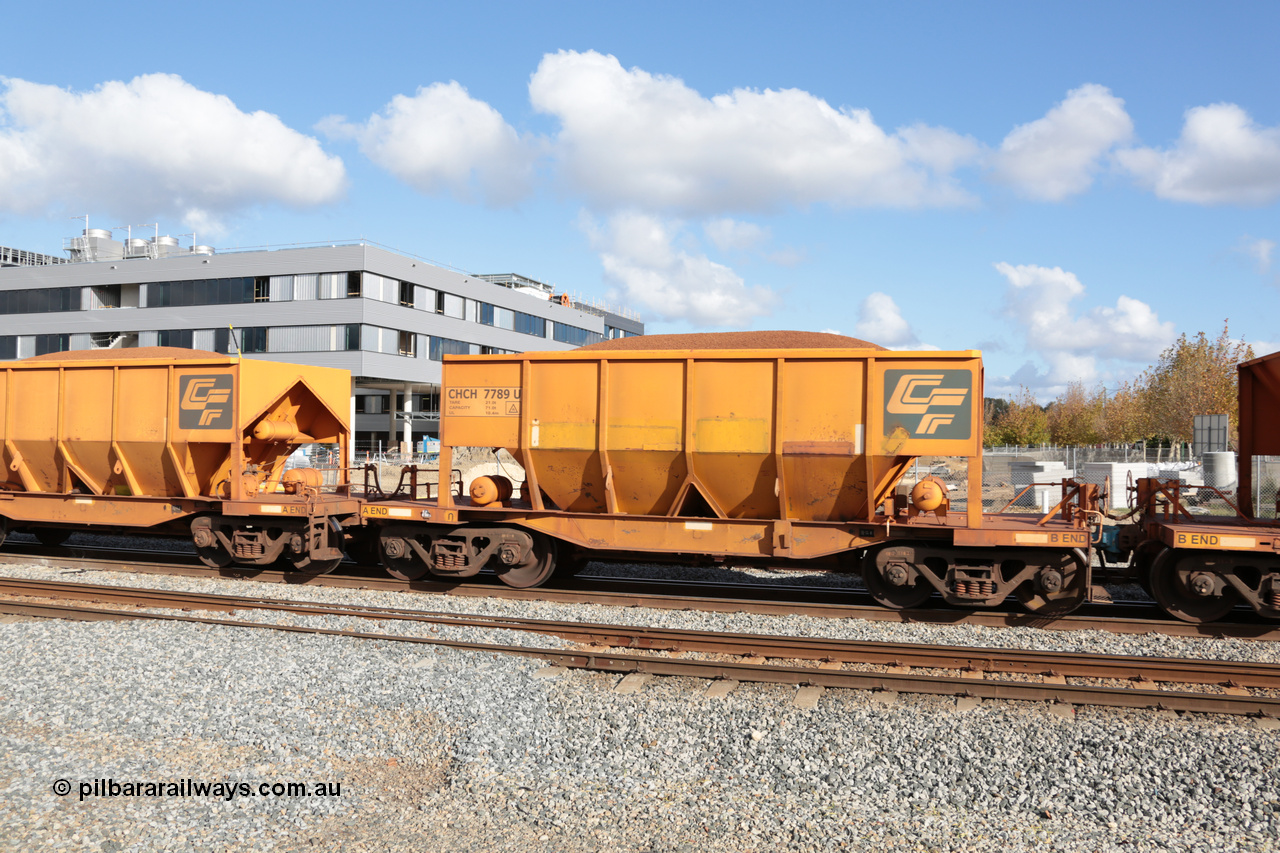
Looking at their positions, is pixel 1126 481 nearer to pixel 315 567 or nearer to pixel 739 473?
pixel 739 473

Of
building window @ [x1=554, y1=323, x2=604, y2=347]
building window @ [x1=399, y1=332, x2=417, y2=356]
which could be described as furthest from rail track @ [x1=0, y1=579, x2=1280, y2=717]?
building window @ [x1=554, y1=323, x2=604, y2=347]

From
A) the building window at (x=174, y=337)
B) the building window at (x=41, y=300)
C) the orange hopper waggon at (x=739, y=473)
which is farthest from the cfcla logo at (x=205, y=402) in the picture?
the building window at (x=41, y=300)

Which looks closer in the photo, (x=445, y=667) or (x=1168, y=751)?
(x=1168, y=751)

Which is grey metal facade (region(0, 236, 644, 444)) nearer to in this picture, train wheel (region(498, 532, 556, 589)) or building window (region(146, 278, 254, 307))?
building window (region(146, 278, 254, 307))

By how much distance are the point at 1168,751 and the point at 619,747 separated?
13.1 feet

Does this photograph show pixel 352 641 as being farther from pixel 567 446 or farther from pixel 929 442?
pixel 929 442

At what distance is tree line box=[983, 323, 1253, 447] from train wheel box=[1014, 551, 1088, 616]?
50.3 ft

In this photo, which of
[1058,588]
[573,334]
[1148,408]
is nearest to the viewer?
[1058,588]

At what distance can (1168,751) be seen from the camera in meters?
5.93

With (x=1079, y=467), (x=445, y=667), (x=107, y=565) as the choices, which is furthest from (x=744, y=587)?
(x=1079, y=467)

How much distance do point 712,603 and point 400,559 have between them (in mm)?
4609

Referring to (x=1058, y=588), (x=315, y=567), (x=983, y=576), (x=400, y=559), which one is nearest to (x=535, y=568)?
(x=400, y=559)

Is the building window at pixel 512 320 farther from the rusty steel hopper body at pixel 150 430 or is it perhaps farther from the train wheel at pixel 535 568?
the train wheel at pixel 535 568

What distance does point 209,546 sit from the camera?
12727 millimetres
